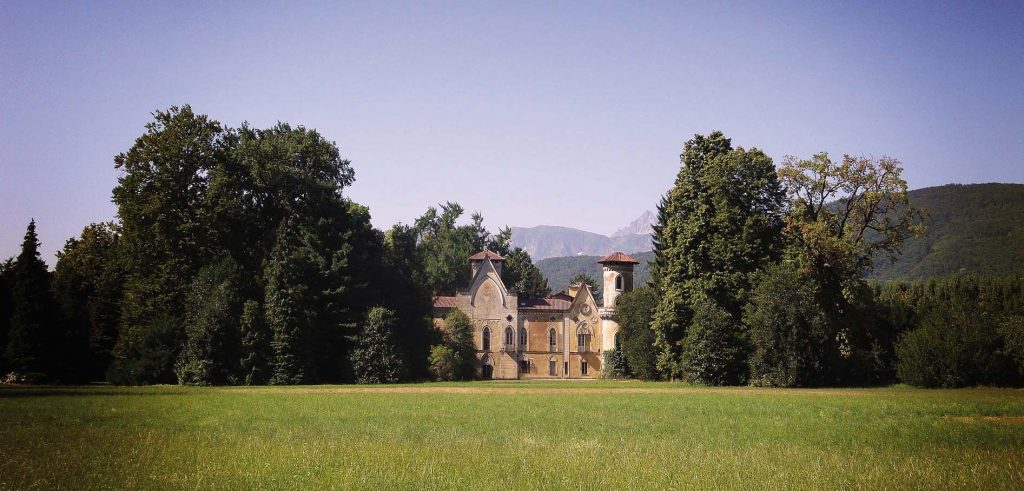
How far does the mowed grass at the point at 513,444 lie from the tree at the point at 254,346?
72.0 feet

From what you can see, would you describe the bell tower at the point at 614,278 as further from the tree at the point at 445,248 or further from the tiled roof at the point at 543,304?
the tree at the point at 445,248

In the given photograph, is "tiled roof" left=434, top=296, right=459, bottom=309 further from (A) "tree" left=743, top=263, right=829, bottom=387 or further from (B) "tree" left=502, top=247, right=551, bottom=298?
(A) "tree" left=743, top=263, right=829, bottom=387

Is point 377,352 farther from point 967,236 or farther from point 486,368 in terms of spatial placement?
point 967,236

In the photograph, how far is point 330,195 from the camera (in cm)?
6569

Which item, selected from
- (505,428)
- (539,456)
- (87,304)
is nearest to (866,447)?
(539,456)

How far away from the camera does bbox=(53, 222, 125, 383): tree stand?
5738 centimetres

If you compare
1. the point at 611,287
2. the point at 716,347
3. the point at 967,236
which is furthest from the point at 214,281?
the point at 967,236

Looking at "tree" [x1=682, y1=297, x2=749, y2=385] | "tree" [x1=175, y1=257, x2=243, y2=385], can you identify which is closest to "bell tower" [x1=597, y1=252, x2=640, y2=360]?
"tree" [x1=682, y1=297, x2=749, y2=385]

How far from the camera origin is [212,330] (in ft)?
187

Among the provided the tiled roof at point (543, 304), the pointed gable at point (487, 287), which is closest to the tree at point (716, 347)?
the tiled roof at point (543, 304)

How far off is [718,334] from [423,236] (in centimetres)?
7366

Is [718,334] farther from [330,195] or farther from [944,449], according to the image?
[944,449]

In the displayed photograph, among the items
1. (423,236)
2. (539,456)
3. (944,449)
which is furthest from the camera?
(423,236)

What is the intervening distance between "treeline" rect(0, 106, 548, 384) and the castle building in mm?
16809
